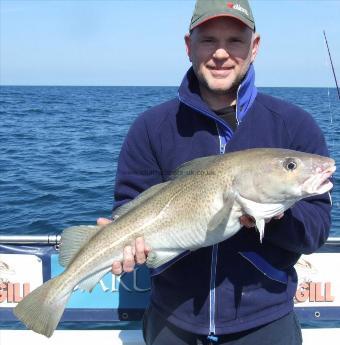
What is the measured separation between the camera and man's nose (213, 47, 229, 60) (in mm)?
3217

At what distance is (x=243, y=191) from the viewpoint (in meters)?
3.08

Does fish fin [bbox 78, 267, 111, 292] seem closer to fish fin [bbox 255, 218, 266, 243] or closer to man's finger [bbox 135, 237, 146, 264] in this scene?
man's finger [bbox 135, 237, 146, 264]

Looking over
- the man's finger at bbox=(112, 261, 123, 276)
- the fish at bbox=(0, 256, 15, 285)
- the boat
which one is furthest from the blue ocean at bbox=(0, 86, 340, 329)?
the man's finger at bbox=(112, 261, 123, 276)

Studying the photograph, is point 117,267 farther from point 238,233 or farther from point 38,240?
point 38,240

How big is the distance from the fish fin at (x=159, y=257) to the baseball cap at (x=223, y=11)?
1.41 metres

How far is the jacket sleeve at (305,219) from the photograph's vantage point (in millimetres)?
3057

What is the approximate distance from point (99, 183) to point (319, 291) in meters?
9.31

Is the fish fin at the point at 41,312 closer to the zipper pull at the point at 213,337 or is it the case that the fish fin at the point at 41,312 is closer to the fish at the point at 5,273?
the zipper pull at the point at 213,337

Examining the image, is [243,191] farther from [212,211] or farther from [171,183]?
[171,183]

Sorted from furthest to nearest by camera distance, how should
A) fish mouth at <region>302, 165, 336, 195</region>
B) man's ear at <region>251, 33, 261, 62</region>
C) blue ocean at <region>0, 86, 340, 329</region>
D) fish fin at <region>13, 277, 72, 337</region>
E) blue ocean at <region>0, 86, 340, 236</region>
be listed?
1. blue ocean at <region>0, 86, 340, 236</region>
2. blue ocean at <region>0, 86, 340, 329</region>
3. man's ear at <region>251, 33, 261, 62</region>
4. fish fin at <region>13, 277, 72, 337</region>
5. fish mouth at <region>302, 165, 336, 195</region>

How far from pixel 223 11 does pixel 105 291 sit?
103 inches

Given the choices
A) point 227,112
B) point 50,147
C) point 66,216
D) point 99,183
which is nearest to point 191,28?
point 227,112

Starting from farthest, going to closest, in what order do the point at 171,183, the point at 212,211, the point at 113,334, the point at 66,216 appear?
the point at 66,216, the point at 113,334, the point at 171,183, the point at 212,211

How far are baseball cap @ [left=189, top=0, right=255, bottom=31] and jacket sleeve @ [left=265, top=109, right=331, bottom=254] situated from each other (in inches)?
27.5
